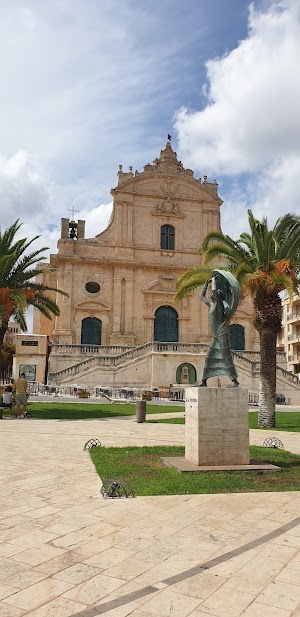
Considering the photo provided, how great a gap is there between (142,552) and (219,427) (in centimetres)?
377

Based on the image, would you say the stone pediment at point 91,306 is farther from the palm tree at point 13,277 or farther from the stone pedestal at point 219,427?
the stone pedestal at point 219,427

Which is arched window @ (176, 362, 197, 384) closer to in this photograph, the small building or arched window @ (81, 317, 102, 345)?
arched window @ (81, 317, 102, 345)

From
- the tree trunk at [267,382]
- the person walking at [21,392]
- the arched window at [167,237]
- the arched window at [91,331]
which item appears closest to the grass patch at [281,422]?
the tree trunk at [267,382]

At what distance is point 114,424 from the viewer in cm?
1546

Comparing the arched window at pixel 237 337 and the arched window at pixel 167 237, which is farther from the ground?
the arched window at pixel 167 237

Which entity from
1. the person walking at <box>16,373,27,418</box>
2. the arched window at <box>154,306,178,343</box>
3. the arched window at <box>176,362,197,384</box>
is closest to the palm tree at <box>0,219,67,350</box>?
the person walking at <box>16,373,27,418</box>

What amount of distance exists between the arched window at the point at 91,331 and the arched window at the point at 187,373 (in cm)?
743

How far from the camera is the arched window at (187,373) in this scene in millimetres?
31250

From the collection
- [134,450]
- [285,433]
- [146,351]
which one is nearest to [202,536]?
[134,450]

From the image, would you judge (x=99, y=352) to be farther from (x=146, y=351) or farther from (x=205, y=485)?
(x=205, y=485)

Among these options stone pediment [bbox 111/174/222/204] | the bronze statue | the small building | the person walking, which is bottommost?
the person walking

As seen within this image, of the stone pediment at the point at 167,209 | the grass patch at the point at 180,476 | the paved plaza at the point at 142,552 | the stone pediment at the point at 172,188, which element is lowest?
the paved plaza at the point at 142,552

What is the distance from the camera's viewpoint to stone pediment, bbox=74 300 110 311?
3591 cm

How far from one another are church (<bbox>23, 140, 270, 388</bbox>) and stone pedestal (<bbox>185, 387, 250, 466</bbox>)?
2522 centimetres
